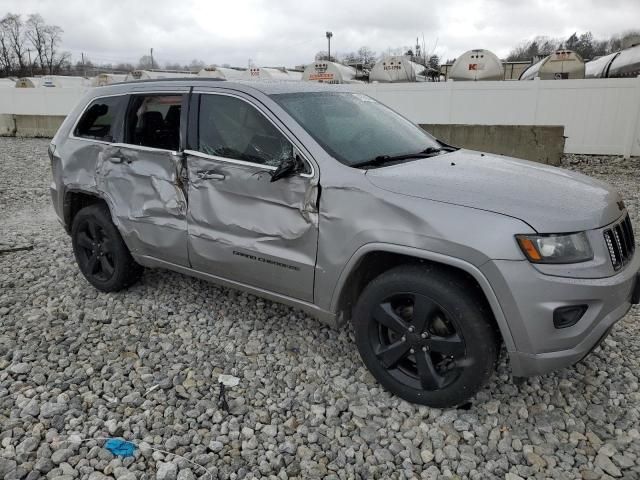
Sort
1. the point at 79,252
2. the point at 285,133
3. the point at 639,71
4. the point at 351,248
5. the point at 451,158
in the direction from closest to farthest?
the point at 351,248 < the point at 285,133 < the point at 451,158 < the point at 79,252 < the point at 639,71

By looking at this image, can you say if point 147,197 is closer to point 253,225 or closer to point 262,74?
point 253,225

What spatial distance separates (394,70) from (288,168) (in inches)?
670

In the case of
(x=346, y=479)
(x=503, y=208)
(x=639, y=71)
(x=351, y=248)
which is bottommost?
(x=346, y=479)

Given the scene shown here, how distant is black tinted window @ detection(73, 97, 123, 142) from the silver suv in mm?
22

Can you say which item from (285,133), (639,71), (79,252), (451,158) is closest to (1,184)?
(79,252)

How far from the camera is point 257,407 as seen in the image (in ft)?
9.59

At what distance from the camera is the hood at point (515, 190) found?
246 centimetres

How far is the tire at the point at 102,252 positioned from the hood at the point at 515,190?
2.39m

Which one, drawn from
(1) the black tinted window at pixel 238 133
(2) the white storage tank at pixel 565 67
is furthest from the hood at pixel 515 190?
(2) the white storage tank at pixel 565 67

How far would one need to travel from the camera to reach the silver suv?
8.02 feet

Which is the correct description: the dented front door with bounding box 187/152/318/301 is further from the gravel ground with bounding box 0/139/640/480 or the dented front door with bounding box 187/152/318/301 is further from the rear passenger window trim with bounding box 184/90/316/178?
the gravel ground with bounding box 0/139/640/480

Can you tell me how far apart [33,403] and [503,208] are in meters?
2.79

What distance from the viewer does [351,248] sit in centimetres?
283

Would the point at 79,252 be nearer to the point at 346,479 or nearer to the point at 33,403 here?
the point at 33,403
